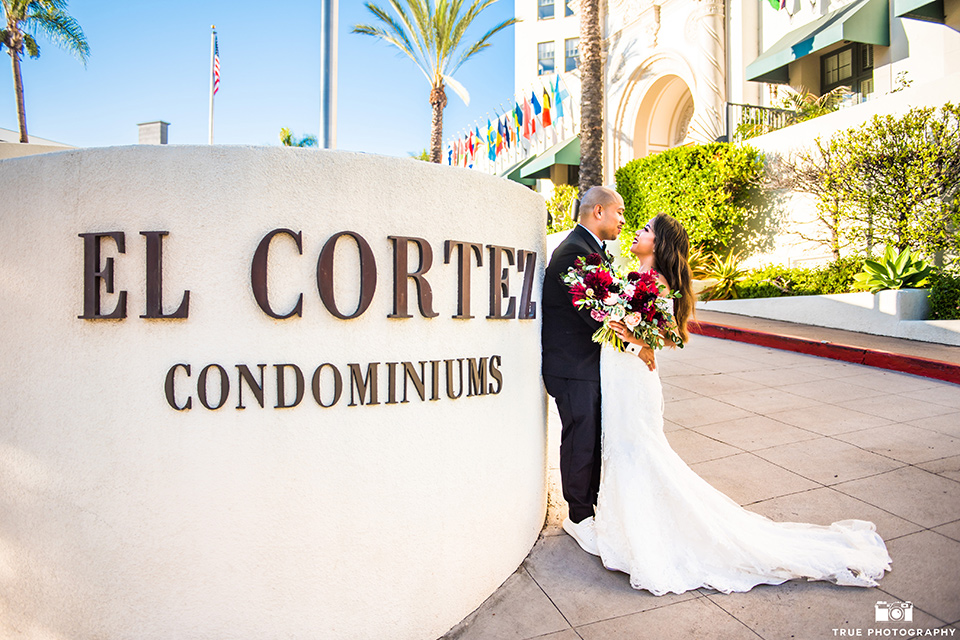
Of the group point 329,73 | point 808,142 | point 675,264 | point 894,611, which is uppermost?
point 808,142

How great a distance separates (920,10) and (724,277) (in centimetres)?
569

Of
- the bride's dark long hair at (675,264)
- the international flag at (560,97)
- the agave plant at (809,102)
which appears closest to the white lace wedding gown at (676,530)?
the bride's dark long hair at (675,264)

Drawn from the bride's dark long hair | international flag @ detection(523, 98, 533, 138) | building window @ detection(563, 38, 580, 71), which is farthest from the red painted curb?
building window @ detection(563, 38, 580, 71)

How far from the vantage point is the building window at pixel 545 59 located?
25703 mm

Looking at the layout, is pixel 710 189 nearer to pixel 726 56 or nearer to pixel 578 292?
pixel 726 56

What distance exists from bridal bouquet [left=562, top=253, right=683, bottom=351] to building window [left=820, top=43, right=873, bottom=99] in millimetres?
12253

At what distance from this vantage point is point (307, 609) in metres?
2.59

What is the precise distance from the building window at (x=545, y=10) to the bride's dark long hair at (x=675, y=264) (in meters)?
24.9

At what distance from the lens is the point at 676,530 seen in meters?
3.39

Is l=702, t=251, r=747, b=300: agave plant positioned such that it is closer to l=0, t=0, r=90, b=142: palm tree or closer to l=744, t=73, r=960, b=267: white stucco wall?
l=744, t=73, r=960, b=267: white stucco wall

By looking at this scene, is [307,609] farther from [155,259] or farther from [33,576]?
[155,259]

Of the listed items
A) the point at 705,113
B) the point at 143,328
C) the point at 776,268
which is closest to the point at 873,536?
the point at 143,328

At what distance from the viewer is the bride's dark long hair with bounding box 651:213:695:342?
383 centimetres

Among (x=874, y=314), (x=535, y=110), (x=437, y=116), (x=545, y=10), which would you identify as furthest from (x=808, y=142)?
(x=545, y=10)
